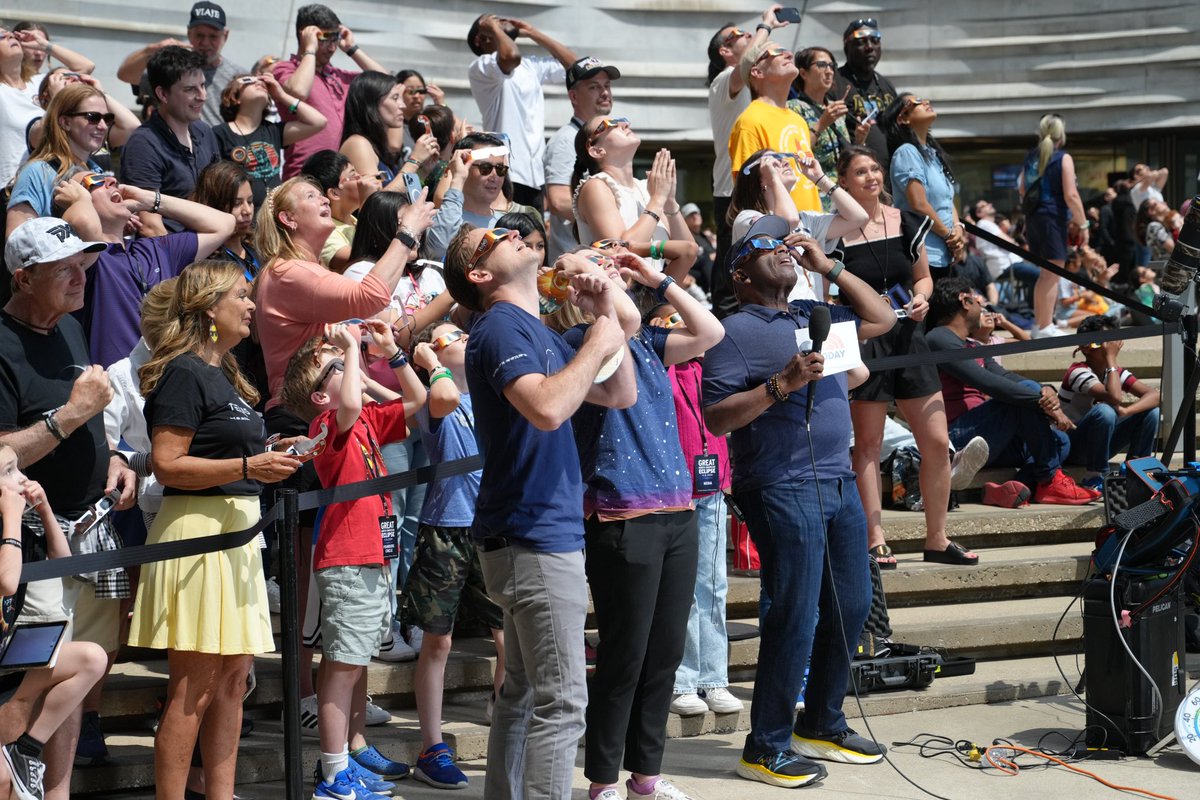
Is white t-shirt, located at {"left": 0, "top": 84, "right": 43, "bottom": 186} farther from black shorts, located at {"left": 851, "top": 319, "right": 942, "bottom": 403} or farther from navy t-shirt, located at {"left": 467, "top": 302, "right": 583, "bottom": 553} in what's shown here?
black shorts, located at {"left": 851, "top": 319, "right": 942, "bottom": 403}

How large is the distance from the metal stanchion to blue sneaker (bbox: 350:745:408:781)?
79 centimetres

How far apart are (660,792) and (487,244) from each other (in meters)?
1.93

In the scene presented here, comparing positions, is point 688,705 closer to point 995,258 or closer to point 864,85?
point 864,85

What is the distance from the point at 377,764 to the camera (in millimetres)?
5059

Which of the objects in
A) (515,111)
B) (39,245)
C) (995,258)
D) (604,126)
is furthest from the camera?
(995,258)

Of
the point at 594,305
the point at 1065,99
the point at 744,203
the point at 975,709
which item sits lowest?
the point at 975,709

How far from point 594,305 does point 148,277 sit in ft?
7.43

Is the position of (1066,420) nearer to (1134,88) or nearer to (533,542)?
(533,542)

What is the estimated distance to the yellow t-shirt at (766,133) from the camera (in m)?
7.30

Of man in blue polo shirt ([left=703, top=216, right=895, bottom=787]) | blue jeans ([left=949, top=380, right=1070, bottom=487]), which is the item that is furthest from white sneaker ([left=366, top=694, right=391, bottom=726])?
blue jeans ([left=949, top=380, right=1070, bottom=487])

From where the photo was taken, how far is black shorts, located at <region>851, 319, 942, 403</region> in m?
7.00

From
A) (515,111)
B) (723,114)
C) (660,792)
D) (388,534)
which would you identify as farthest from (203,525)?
(723,114)

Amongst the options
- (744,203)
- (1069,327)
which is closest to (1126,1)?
(1069,327)

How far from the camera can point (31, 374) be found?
13.9ft
